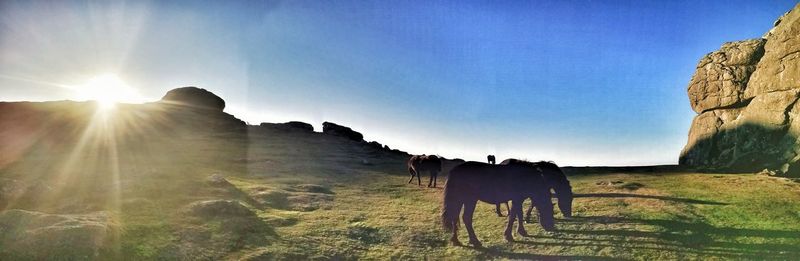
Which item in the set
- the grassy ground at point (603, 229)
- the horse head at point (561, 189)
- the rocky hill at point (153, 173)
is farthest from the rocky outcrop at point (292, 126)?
the horse head at point (561, 189)

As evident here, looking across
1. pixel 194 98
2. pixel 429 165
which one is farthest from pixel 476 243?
pixel 194 98

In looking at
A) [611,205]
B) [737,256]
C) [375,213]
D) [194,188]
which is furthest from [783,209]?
Result: [194,188]

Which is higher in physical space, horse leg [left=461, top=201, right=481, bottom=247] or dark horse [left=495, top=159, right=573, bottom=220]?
dark horse [left=495, top=159, right=573, bottom=220]

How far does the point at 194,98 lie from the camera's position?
263ft

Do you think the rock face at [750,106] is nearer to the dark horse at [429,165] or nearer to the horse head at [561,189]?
the horse head at [561,189]

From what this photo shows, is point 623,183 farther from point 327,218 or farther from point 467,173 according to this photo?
point 327,218

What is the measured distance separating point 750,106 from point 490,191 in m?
29.6

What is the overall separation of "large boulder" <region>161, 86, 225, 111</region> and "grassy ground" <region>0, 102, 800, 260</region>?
44833 mm

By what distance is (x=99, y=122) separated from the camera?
56.4 meters

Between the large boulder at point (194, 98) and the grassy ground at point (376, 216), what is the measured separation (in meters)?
44.8

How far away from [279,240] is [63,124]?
53.2 m

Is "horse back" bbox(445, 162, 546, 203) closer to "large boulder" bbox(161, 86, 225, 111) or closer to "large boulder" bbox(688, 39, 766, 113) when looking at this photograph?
"large boulder" bbox(688, 39, 766, 113)

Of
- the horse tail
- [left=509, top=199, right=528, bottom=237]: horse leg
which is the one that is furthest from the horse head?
the horse tail

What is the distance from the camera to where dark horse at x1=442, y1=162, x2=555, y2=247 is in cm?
1452
